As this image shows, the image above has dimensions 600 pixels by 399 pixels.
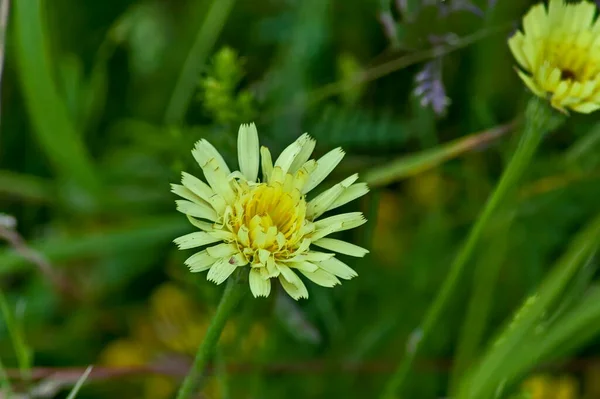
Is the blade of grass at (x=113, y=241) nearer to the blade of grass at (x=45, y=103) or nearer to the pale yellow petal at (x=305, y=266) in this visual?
the blade of grass at (x=45, y=103)

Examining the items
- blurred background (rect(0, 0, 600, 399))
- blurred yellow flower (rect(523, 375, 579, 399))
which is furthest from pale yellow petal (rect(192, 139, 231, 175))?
→ blurred yellow flower (rect(523, 375, 579, 399))

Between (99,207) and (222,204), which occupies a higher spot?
(99,207)

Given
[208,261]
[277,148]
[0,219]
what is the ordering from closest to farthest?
1. [208,261]
2. [0,219]
3. [277,148]

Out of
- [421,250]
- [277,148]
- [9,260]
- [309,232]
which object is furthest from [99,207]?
[309,232]

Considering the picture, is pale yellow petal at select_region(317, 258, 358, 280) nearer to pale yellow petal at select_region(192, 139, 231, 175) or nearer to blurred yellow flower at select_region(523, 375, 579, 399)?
pale yellow petal at select_region(192, 139, 231, 175)

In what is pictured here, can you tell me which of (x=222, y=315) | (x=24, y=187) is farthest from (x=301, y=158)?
(x=24, y=187)

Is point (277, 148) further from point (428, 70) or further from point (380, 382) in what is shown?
point (380, 382)
